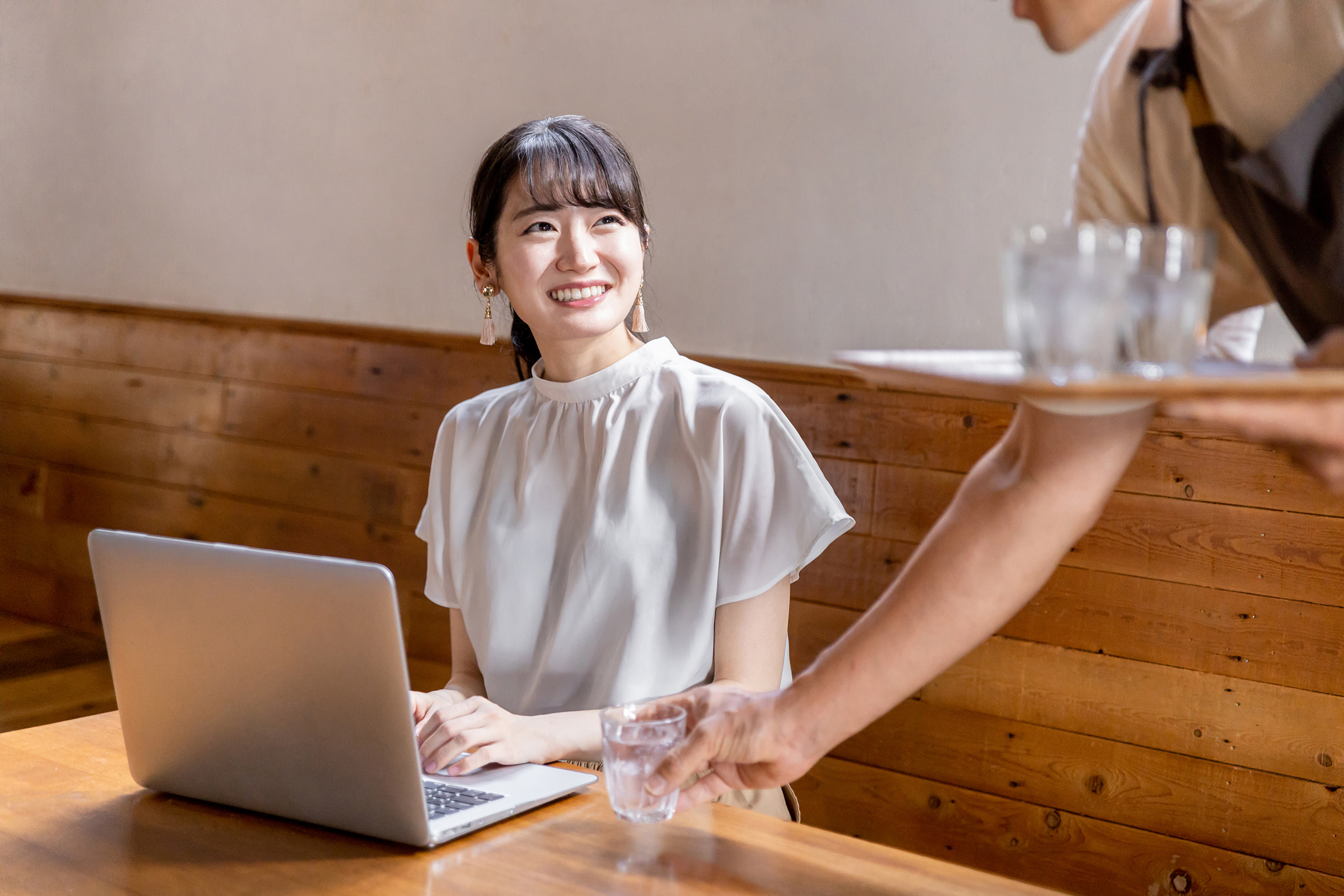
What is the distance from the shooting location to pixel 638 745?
3.32ft

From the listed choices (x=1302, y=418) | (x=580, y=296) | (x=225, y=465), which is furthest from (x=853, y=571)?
(x=225, y=465)

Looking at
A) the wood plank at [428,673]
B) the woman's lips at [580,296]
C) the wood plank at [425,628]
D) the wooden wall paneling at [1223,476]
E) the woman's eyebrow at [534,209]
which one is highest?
the woman's eyebrow at [534,209]

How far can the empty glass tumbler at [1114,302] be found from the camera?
0.70m

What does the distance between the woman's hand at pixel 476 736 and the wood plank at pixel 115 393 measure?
2.36 meters

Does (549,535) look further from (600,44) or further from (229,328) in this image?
(229,328)

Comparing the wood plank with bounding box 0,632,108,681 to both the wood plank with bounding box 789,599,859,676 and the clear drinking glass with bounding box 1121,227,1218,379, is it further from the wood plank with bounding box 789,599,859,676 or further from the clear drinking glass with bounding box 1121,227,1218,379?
the clear drinking glass with bounding box 1121,227,1218,379

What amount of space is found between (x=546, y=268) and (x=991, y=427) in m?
0.87

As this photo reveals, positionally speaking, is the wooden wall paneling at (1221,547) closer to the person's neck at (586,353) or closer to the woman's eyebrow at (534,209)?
the person's neck at (586,353)

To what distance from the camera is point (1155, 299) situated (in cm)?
71

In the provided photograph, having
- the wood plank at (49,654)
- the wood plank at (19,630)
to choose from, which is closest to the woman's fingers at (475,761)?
the wood plank at (49,654)

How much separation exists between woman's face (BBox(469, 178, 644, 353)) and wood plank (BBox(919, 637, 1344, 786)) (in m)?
0.95

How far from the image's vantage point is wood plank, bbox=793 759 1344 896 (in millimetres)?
1927

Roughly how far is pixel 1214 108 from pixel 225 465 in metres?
3.05

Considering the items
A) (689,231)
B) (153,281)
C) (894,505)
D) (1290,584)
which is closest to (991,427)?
(894,505)
